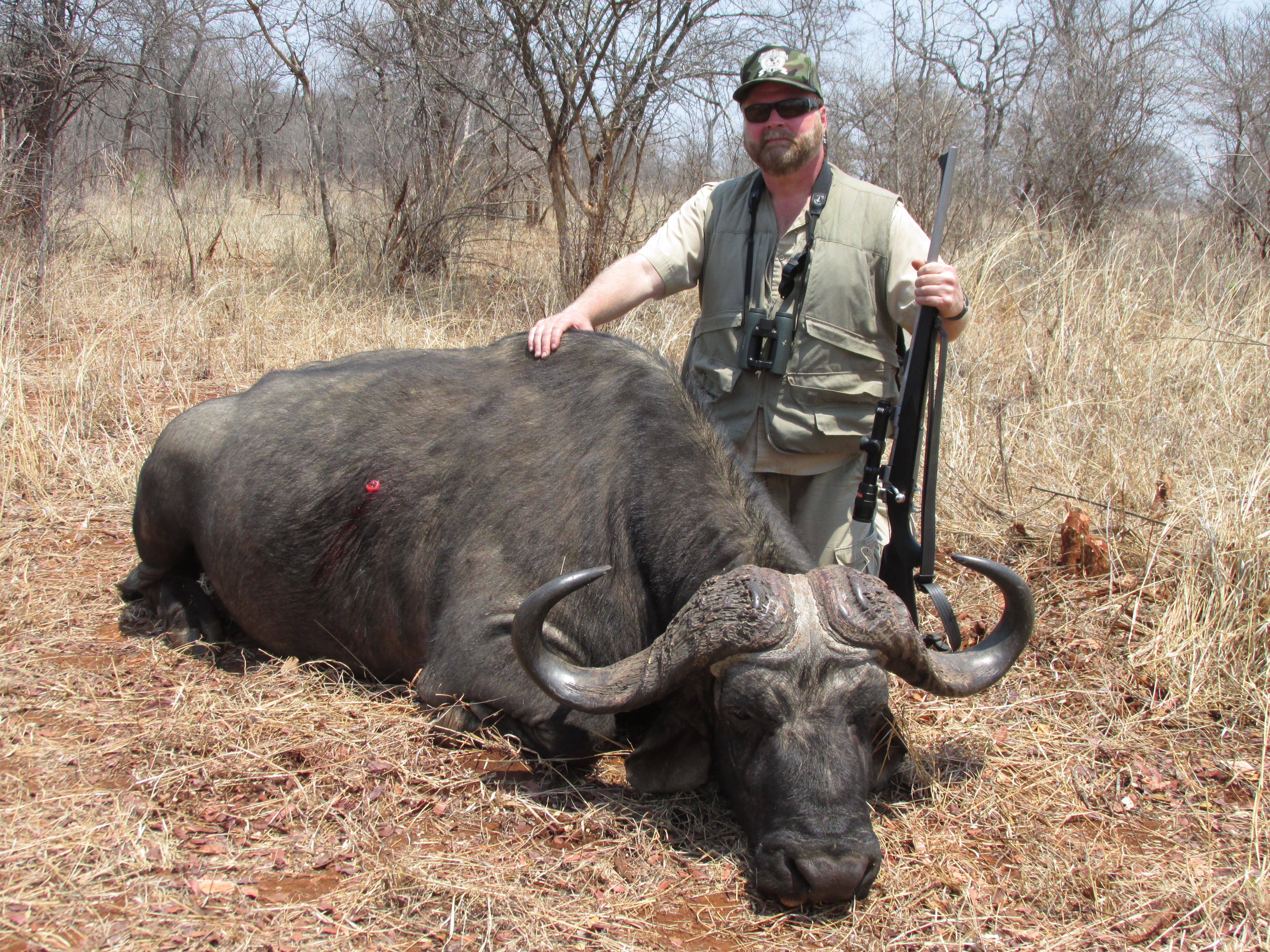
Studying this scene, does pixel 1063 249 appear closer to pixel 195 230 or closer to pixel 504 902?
pixel 504 902

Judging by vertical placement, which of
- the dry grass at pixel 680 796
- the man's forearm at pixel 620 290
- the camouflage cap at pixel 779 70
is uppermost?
the camouflage cap at pixel 779 70

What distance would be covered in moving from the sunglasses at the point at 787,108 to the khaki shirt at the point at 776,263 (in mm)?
387

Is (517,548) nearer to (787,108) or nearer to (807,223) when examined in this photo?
(807,223)

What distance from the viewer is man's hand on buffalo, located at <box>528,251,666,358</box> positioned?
404cm

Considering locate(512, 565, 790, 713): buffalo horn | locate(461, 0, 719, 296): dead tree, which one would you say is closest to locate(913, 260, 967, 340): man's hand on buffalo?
locate(512, 565, 790, 713): buffalo horn

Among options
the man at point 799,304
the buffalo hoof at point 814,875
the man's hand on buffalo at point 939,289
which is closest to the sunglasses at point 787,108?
the man at point 799,304

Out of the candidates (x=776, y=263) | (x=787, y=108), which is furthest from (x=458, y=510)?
(x=787, y=108)

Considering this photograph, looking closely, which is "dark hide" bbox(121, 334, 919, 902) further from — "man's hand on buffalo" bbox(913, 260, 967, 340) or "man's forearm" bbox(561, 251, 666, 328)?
"man's hand on buffalo" bbox(913, 260, 967, 340)

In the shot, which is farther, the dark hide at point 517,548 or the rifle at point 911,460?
the rifle at point 911,460

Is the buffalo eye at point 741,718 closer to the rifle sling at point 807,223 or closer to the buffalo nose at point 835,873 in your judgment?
the buffalo nose at point 835,873

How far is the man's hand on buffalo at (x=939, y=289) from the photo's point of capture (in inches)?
144

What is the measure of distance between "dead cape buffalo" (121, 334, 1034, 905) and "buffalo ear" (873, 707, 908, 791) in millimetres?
15

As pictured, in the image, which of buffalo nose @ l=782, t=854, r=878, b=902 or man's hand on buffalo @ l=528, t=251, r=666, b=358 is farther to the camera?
man's hand on buffalo @ l=528, t=251, r=666, b=358

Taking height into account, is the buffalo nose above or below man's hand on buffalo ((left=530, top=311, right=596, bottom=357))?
below
